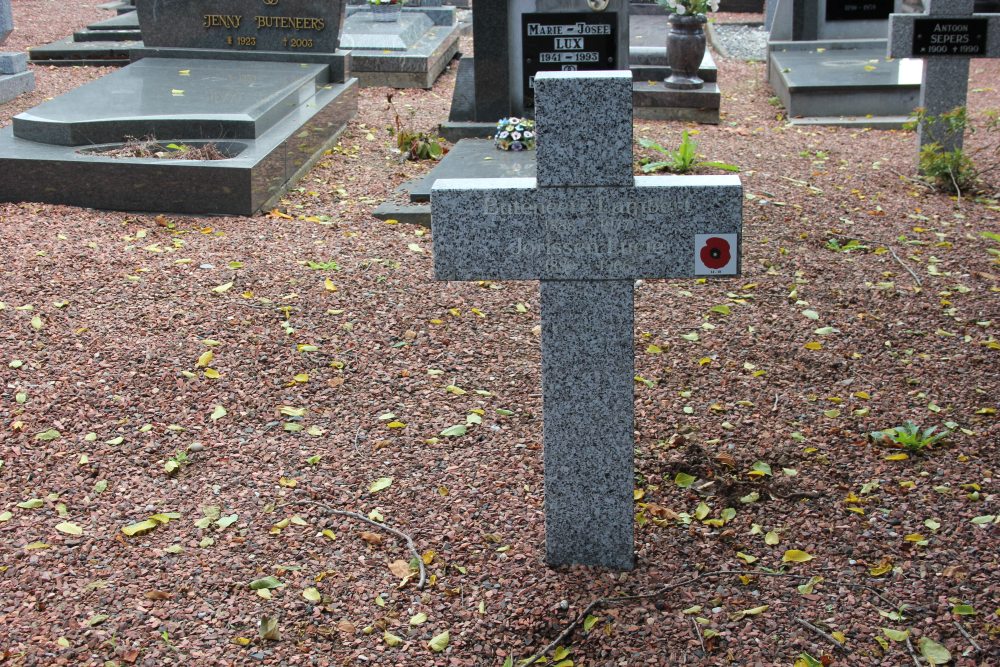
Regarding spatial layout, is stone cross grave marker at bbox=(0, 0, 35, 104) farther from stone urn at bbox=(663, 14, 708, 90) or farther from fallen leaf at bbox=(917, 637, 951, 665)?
fallen leaf at bbox=(917, 637, 951, 665)

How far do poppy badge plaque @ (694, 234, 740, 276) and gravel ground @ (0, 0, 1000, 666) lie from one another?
3.18ft

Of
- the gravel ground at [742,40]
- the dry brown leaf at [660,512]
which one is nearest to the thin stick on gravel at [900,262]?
the dry brown leaf at [660,512]

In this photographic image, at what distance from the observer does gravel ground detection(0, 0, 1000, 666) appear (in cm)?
306

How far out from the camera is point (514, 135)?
310 inches

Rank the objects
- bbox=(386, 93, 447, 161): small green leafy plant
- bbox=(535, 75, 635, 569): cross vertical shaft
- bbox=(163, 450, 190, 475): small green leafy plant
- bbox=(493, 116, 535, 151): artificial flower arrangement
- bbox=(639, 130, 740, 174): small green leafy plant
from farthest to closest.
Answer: bbox=(386, 93, 447, 161): small green leafy plant < bbox=(493, 116, 535, 151): artificial flower arrangement < bbox=(639, 130, 740, 174): small green leafy plant < bbox=(163, 450, 190, 475): small green leafy plant < bbox=(535, 75, 635, 569): cross vertical shaft

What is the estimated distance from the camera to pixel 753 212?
6.74 meters

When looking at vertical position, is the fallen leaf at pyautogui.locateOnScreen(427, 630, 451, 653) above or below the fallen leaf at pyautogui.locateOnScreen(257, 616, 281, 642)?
below

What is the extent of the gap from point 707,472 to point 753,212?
333cm

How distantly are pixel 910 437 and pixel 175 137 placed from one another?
5.33 metres

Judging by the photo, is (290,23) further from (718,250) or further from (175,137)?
(718,250)

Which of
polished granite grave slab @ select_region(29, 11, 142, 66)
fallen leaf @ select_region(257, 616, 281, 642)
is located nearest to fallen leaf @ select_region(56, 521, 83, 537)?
fallen leaf @ select_region(257, 616, 281, 642)

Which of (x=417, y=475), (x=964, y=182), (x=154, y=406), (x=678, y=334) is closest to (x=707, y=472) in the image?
(x=417, y=475)

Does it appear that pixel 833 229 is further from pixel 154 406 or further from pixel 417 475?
pixel 154 406

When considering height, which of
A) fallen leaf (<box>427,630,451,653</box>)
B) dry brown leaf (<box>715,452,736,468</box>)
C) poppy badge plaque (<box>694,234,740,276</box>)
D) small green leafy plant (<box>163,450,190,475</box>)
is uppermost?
poppy badge plaque (<box>694,234,740,276</box>)
